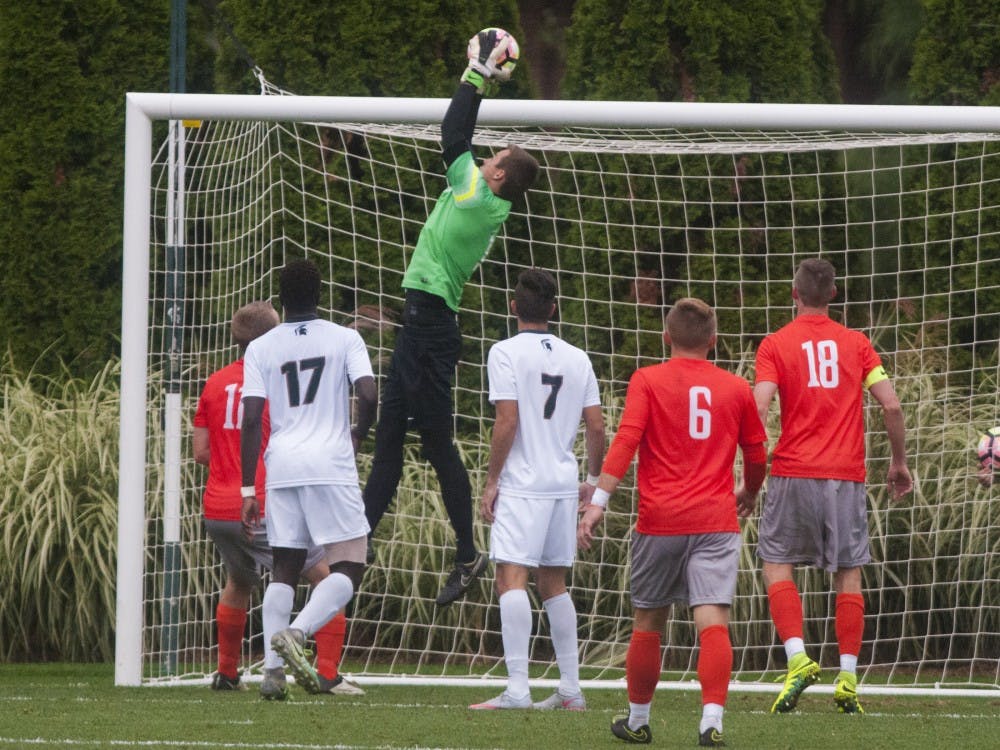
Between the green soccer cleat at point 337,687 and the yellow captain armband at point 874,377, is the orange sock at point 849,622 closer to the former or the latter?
the yellow captain armband at point 874,377

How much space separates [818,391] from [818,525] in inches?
23.5

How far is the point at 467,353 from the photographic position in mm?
11164

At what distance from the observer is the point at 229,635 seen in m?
7.34

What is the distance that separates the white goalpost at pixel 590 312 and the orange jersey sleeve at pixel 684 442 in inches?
95.8

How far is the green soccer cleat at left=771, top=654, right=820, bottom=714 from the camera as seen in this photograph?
654 cm

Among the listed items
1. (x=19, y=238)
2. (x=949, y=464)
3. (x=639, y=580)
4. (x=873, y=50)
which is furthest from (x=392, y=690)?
(x=873, y=50)

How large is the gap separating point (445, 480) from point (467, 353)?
4.10 metres

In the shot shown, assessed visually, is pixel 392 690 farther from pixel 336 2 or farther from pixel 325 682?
pixel 336 2

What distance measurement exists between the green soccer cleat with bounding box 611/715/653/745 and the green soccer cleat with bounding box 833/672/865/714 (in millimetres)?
1481

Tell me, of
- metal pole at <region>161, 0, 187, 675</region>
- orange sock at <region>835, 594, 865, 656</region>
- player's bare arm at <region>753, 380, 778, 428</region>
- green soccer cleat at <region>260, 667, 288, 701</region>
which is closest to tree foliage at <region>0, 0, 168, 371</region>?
metal pole at <region>161, 0, 187, 675</region>

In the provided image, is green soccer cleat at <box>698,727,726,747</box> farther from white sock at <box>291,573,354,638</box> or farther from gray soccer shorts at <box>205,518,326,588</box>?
gray soccer shorts at <box>205,518,326,588</box>

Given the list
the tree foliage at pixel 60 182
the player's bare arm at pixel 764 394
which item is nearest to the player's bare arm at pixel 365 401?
the player's bare arm at pixel 764 394

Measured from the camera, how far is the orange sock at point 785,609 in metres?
6.88

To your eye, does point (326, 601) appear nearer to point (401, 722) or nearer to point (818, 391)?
point (401, 722)
